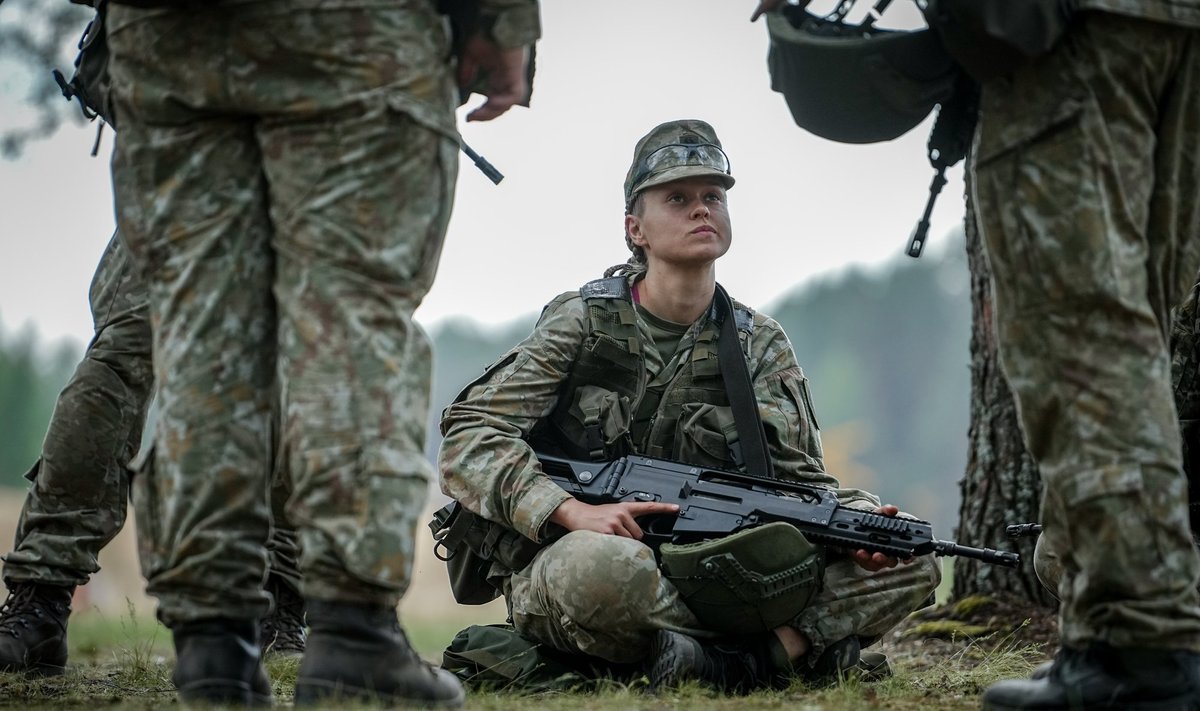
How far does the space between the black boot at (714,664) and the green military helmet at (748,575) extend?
84 millimetres

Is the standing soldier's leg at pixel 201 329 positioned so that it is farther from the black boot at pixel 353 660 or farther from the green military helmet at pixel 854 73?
the green military helmet at pixel 854 73

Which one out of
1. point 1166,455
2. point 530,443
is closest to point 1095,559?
point 1166,455

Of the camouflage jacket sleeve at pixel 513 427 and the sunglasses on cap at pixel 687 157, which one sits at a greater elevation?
the sunglasses on cap at pixel 687 157

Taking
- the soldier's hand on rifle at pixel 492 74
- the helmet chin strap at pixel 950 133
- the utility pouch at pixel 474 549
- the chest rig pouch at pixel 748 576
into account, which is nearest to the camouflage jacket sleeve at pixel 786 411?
the chest rig pouch at pixel 748 576

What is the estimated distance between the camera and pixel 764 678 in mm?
4023

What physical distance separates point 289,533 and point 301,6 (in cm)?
241

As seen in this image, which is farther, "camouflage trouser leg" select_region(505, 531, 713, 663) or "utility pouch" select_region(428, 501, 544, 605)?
"utility pouch" select_region(428, 501, 544, 605)

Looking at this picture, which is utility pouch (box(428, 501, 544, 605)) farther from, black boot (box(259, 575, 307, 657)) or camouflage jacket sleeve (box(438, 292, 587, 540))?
black boot (box(259, 575, 307, 657))

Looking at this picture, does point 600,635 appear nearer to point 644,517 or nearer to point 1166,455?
point 644,517

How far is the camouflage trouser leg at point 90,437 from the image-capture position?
3863 millimetres

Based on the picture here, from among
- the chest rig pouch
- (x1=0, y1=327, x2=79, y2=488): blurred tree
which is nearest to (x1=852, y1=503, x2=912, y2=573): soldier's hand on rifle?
the chest rig pouch

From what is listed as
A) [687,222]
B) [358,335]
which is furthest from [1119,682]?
[687,222]

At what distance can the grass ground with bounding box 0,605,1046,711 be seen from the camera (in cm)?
309

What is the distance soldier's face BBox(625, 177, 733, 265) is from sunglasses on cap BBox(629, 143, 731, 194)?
0.06 meters
